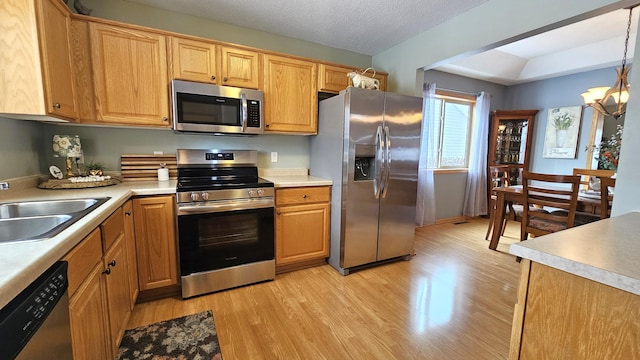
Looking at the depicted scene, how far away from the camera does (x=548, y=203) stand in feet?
8.64

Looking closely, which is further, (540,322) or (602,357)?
(540,322)

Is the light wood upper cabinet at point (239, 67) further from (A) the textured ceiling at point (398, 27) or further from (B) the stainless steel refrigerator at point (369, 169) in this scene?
(B) the stainless steel refrigerator at point (369, 169)

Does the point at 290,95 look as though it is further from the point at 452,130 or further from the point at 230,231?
the point at 452,130

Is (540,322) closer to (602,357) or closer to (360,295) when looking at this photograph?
(602,357)

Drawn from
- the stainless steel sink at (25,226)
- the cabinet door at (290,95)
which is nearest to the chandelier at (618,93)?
the cabinet door at (290,95)

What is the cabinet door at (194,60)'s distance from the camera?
2.21 metres

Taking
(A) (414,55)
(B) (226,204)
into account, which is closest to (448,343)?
(B) (226,204)

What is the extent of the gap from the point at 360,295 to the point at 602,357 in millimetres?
1634

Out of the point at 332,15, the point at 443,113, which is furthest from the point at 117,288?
the point at 443,113

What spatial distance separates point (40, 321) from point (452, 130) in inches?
187

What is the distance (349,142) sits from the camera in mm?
2408

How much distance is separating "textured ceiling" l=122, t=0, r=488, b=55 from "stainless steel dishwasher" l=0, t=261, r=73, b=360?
2311 millimetres

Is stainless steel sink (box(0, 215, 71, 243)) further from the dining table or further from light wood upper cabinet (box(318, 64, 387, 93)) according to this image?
the dining table

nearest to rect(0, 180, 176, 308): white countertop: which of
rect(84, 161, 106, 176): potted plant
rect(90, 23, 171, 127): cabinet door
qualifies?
rect(84, 161, 106, 176): potted plant
